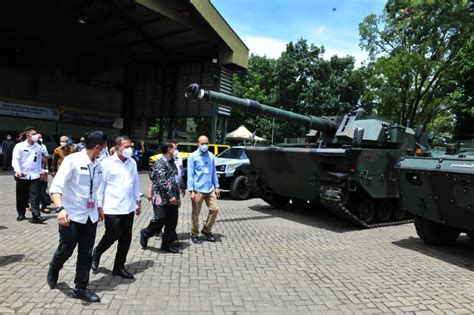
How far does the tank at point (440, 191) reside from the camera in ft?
22.6

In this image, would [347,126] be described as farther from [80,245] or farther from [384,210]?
[80,245]

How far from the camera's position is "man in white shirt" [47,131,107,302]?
4.55m

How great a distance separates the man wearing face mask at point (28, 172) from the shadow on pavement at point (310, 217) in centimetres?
386

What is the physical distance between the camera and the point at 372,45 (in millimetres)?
23812

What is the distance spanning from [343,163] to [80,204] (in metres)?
5.83

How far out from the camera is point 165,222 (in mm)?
6684

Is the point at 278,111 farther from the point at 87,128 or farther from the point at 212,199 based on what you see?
the point at 87,128

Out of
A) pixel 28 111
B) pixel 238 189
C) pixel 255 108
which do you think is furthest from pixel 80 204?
pixel 28 111

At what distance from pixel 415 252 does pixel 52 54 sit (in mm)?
24742

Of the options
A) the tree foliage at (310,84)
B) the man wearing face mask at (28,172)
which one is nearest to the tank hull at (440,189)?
the man wearing face mask at (28,172)

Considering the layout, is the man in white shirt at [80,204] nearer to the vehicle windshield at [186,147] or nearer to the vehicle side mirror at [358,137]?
the vehicle side mirror at [358,137]

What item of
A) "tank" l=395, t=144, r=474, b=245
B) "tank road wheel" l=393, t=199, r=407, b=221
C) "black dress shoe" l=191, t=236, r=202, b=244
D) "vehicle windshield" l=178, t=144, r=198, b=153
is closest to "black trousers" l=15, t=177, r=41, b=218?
"black dress shoe" l=191, t=236, r=202, b=244

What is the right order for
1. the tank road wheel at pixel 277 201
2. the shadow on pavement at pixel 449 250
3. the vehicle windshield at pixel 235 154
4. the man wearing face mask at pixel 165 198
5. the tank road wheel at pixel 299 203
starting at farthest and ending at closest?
the vehicle windshield at pixel 235 154 < the tank road wheel at pixel 299 203 < the tank road wheel at pixel 277 201 < the shadow on pavement at pixel 449 250 < the man wearing face mask at pixel 165 198

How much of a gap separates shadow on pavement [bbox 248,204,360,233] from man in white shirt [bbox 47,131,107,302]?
17.7 ft
